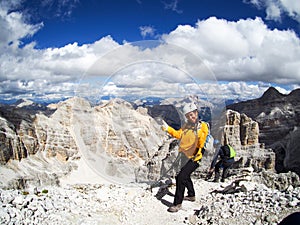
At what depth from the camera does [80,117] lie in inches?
507

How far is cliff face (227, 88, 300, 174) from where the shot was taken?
5538cm

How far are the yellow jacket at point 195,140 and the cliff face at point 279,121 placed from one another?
48982 mm

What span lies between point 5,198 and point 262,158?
51.3m

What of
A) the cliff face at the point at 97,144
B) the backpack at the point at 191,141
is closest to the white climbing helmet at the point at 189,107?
the backpack at the point at 191,141

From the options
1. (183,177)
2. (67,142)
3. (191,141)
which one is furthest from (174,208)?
(67,142)

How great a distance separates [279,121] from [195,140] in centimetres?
6833

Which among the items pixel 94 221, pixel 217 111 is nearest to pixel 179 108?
pixel 217 111

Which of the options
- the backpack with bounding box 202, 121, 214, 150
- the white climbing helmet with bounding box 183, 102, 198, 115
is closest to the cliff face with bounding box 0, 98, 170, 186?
the backpack with bounding box 202, 121, 214, 150

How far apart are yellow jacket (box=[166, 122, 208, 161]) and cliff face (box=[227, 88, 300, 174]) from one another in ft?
161

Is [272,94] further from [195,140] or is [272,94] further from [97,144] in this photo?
[195,140]

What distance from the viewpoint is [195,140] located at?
27.2ft

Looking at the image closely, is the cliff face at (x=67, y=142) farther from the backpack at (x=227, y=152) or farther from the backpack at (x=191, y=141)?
the backpack at (x=227, y=152)

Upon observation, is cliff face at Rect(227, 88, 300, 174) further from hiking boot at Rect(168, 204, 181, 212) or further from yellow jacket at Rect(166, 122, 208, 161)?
yellow jacket at Rect(166, 122, 208, 161)

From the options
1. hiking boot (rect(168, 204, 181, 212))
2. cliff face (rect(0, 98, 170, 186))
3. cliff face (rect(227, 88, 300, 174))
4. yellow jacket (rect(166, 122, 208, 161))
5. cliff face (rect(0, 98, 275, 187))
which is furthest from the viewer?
cliff face (rect(227, 88, 300, 174))
